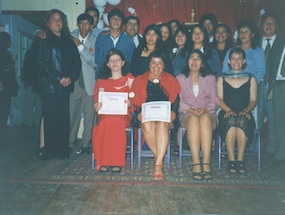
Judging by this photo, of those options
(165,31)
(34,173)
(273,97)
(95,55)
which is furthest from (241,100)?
(34,173)

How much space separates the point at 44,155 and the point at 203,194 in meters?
2.21

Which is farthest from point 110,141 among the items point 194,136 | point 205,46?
point 205,46

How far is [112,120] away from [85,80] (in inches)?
47.5

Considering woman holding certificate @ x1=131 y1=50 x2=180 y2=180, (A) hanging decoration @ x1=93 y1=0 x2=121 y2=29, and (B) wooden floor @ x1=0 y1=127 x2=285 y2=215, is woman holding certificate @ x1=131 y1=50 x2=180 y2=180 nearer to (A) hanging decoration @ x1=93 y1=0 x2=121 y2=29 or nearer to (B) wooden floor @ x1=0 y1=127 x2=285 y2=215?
(B) wooden floor @ x1=0 y1=127 x2=285 y2=215

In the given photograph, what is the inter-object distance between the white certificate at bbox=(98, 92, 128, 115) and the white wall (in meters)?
2.56

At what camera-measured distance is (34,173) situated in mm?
3477

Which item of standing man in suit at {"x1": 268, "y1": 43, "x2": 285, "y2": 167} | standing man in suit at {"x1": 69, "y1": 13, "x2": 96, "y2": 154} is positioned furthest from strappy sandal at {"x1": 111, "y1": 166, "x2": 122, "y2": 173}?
standing man in suit at {"x1": 268, "y1": 43, "x2": 285, "y2": 167}

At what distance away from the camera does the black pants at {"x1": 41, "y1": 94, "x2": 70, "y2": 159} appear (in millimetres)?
4062

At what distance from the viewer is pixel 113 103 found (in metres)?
3.61

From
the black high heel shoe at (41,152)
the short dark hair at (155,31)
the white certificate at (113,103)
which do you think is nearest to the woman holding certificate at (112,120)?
the white certificate at (113,103)

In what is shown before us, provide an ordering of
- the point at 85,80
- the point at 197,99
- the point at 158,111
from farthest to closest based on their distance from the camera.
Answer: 1. the point at 85,80
2. the point at 197,99
3. the point at 158,111

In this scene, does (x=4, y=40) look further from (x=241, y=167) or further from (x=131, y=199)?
(x=241, y=167)

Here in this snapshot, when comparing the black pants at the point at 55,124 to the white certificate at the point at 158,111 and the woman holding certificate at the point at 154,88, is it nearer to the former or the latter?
the woman holding certificate at the point at 154,88

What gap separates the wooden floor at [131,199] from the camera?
8.13ft
